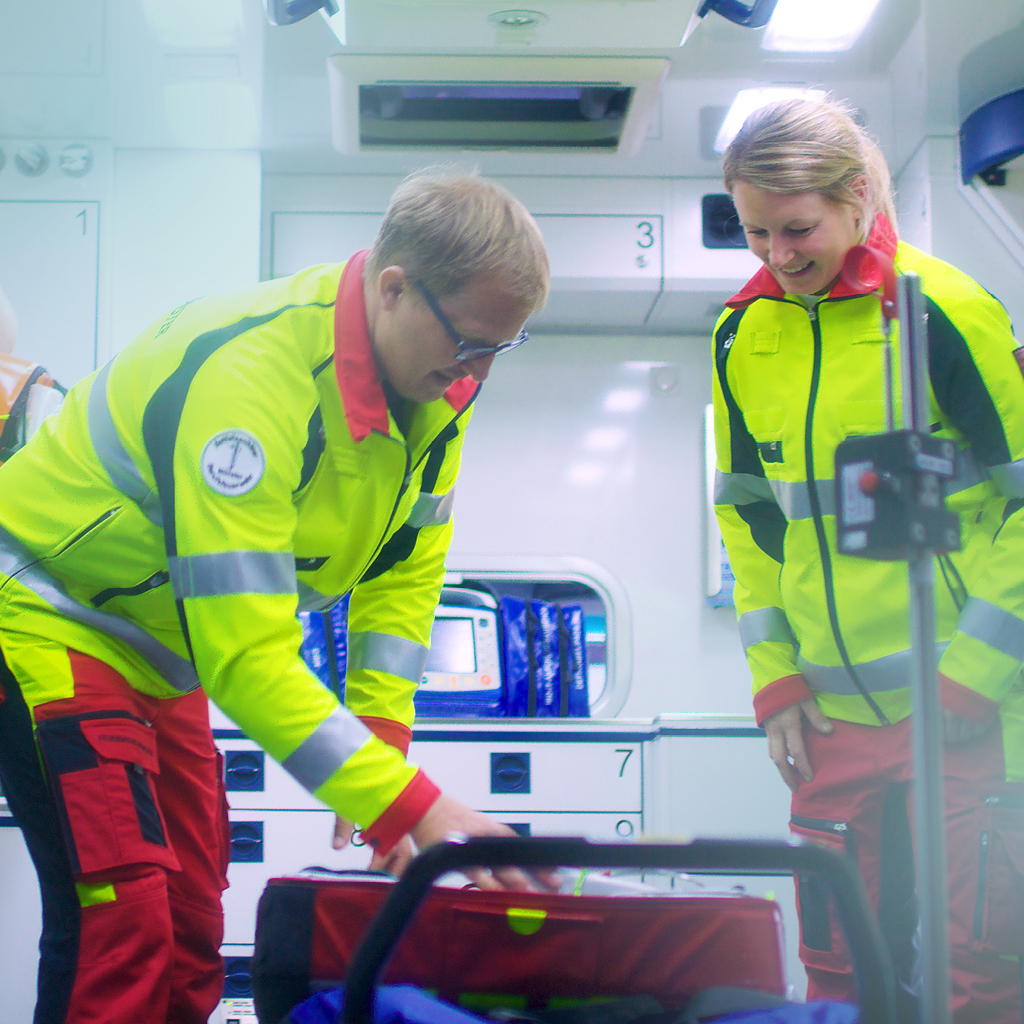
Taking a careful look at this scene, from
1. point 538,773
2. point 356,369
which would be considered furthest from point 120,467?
point 538,773

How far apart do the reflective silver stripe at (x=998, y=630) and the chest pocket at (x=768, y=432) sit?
14.4 inches

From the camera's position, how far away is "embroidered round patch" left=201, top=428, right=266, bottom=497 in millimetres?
1068

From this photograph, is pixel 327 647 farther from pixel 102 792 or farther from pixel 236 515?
pixel 236 515

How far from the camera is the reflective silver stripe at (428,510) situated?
5.00ft

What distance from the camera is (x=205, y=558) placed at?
105 cm

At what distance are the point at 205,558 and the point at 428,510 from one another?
53 centimetres

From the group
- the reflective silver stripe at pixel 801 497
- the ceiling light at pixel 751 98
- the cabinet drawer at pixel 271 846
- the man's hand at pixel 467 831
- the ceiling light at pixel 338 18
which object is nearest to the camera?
the man's hand at pixel 467 831

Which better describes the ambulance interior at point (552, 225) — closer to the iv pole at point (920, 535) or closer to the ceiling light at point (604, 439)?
the ceiling light at point (604, 439)

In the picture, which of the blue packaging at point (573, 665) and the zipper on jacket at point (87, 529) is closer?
the zipper on jacket at point (87, 529)

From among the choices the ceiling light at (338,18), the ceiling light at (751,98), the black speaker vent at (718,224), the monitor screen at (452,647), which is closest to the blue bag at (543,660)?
the monitor screen at (452,647)

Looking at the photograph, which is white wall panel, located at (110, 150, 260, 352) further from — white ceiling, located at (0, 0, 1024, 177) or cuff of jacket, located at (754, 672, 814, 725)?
cuff of jacket, located at (754, 672, 814, 725)

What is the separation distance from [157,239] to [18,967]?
2.01 m

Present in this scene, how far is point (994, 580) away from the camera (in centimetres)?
132

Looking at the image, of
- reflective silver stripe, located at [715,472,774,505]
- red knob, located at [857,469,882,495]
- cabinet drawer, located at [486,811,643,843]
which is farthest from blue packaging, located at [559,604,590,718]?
red knob, located at [857,469,882,495]
